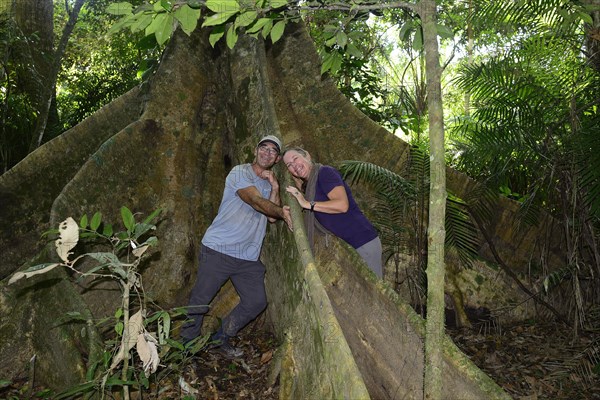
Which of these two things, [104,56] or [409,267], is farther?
[104,56]

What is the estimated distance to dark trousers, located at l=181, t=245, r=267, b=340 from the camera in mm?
4344

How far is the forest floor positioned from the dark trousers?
0.85ft

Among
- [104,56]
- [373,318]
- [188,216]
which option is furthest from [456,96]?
[373,318]

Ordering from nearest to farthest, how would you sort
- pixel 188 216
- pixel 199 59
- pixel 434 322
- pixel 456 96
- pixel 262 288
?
1. pixel 434 322
2. pixel 262 288
3. pixel 188 216
4. pixel 199 59
5. pixel 456 96

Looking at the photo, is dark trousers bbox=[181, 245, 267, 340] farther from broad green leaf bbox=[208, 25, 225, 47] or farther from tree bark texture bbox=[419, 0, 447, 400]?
tree bark texture bbox=[419, 0, 447, 400]

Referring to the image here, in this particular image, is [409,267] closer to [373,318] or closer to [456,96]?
[373,318]

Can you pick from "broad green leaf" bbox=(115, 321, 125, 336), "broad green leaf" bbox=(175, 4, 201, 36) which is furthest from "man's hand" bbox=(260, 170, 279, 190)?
"broad green leaf" bbox=(175, 4, 201, 36)

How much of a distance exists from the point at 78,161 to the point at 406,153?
3108mm

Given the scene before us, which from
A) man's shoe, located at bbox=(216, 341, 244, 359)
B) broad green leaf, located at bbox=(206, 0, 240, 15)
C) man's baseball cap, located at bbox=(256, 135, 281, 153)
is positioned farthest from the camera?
man's shoe, located at bbox=(216, 341, 244, 359)

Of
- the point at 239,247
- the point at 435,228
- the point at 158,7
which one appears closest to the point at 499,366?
the point at 239,247

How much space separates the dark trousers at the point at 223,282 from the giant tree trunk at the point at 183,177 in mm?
160

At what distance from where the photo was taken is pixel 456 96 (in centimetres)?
1570

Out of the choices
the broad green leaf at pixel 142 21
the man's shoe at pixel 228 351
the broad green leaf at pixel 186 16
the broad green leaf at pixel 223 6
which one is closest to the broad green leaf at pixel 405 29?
the broad green leaf at pixel 223 6

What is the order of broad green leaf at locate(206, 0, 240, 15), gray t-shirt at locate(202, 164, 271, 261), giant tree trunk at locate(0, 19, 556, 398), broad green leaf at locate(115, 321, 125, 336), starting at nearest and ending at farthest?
broad green leaf at locate(206, 0, 240, 15) → broad green leaf at locate(115, 321, 125, 336) → giant tree trunk at locate(0, 19, 556, 398) → gray t-shirt at locate(202, 164, 271, 261)
